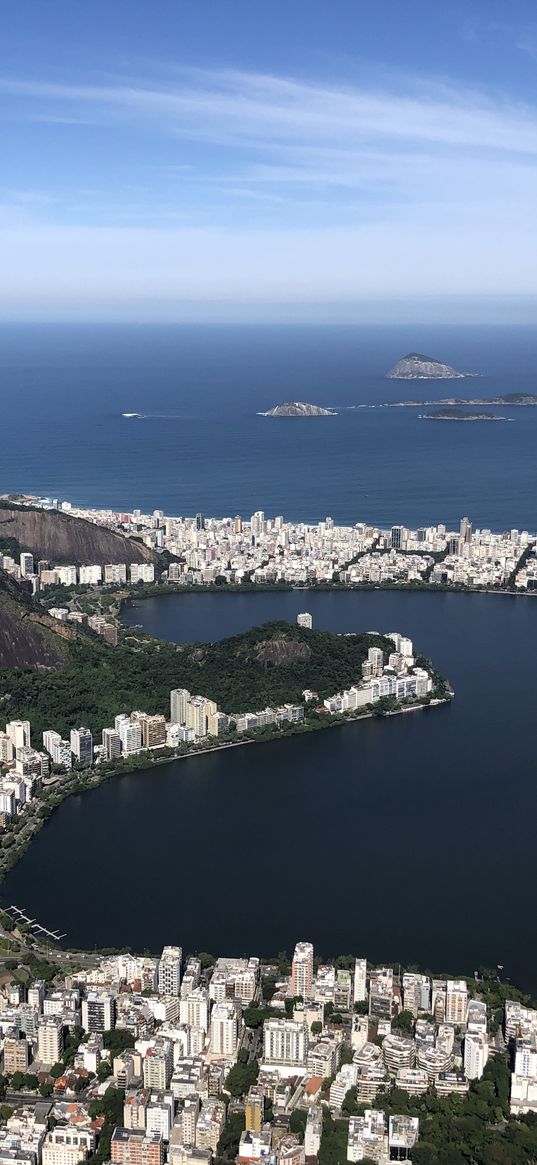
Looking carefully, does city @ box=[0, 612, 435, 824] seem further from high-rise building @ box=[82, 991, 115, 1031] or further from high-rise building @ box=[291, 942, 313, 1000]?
high-rise building @ box=[291, 942, 313, 1000]

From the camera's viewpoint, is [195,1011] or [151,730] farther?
[151,730]

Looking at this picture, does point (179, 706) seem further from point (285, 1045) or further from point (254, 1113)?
point (254, 1113)

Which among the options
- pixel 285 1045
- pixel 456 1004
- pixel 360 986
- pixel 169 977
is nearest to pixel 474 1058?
pixel 456 1004

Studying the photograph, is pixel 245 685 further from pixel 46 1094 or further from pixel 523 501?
pixel 523 501

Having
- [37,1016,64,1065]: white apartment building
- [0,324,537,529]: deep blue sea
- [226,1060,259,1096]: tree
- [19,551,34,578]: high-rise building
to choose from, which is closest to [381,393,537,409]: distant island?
[0,324,537,529]: deep blue sea

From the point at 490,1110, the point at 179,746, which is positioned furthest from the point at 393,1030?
the point at 179,746

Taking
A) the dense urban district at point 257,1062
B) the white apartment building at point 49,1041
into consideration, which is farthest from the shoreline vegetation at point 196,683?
the white apartment building at point 49,1041
